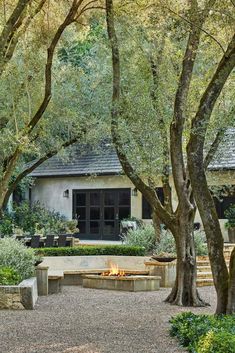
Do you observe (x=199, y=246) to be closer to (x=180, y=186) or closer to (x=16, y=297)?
(x=180, y=186)

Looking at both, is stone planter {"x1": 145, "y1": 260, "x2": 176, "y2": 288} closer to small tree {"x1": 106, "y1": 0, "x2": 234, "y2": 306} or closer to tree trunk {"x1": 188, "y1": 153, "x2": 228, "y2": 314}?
small tree {"x1": 106, "y1": 0, "x2": 234, "y2": 306}

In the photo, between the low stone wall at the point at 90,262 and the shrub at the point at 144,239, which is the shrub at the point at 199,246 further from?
the low stone wall at the point at 90,262

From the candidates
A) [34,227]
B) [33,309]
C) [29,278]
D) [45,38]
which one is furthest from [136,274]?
[34,227]

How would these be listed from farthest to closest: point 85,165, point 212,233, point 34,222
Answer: point 85,165 < point 34,222 < point 212,233

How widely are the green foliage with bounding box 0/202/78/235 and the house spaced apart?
Answer: 1149mm

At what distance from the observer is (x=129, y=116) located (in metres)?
13.8

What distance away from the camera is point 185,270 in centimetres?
1262

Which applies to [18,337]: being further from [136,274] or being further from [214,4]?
[136,274]

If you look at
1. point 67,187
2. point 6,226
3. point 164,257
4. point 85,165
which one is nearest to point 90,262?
point 164,257

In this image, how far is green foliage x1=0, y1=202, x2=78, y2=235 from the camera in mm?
23550

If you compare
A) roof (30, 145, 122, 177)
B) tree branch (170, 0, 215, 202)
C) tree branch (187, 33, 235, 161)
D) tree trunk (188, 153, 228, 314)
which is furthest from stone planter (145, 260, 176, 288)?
roof (30, 145, 122, 177)

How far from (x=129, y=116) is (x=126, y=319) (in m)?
5.03

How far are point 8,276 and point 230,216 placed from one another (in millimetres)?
12068

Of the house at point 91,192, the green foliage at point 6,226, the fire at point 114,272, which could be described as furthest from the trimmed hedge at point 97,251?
the house at point 91,192
